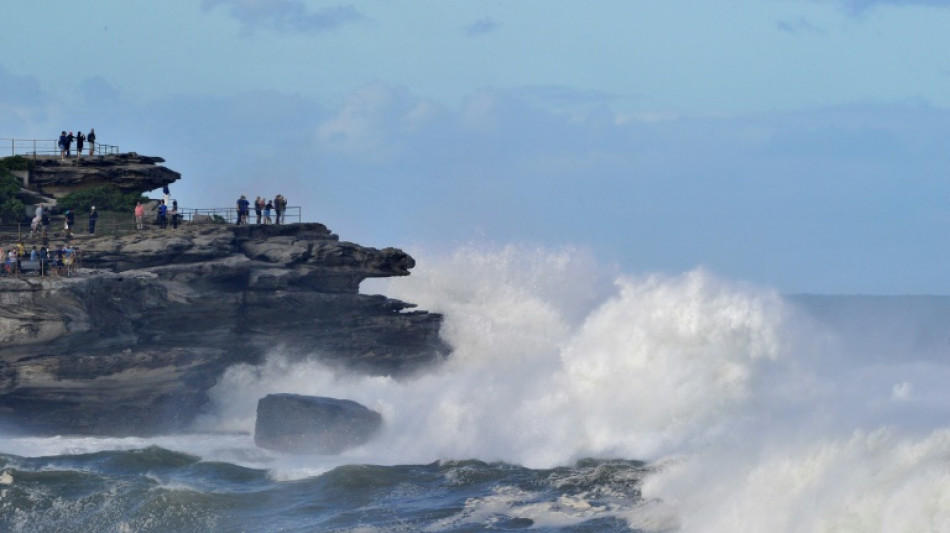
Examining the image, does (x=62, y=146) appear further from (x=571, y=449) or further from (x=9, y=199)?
(x=571, y=449)

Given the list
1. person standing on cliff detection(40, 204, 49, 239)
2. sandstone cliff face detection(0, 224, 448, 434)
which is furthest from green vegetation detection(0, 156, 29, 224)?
sandstone cliff face detection(0, 224, 448, 434)

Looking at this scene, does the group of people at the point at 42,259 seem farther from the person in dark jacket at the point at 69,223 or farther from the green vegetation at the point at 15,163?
the green vegetation at the point at 15,163

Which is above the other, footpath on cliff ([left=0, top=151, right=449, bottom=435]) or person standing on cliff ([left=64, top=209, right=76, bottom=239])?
person standing on cliff ([left=64, top=209, right=76, bottom=239])

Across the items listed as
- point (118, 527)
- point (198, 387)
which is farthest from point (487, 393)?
point (118, 527)

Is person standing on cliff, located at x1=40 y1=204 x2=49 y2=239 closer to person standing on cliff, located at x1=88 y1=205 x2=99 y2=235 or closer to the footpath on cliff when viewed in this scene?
person standing on cliff, located at x1=88 y1=205 x2=99 y2=235

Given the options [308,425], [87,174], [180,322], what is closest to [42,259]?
[180,322]

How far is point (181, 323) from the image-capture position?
4216cm

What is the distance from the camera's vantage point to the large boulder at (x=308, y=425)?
3788 cm

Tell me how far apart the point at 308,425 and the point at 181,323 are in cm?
656

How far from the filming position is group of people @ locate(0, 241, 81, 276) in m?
40.4

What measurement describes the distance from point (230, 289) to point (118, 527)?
1355 centimetres

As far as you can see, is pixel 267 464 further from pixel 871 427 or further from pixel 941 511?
pixel 941 511

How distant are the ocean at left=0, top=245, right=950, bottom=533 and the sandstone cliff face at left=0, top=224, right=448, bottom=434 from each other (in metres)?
0.87

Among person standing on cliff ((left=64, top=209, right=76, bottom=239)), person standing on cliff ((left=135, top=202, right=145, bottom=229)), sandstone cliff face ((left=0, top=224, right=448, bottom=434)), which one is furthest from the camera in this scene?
person standing on cliff ((left=135, top=202, right=145, bottom=229))
